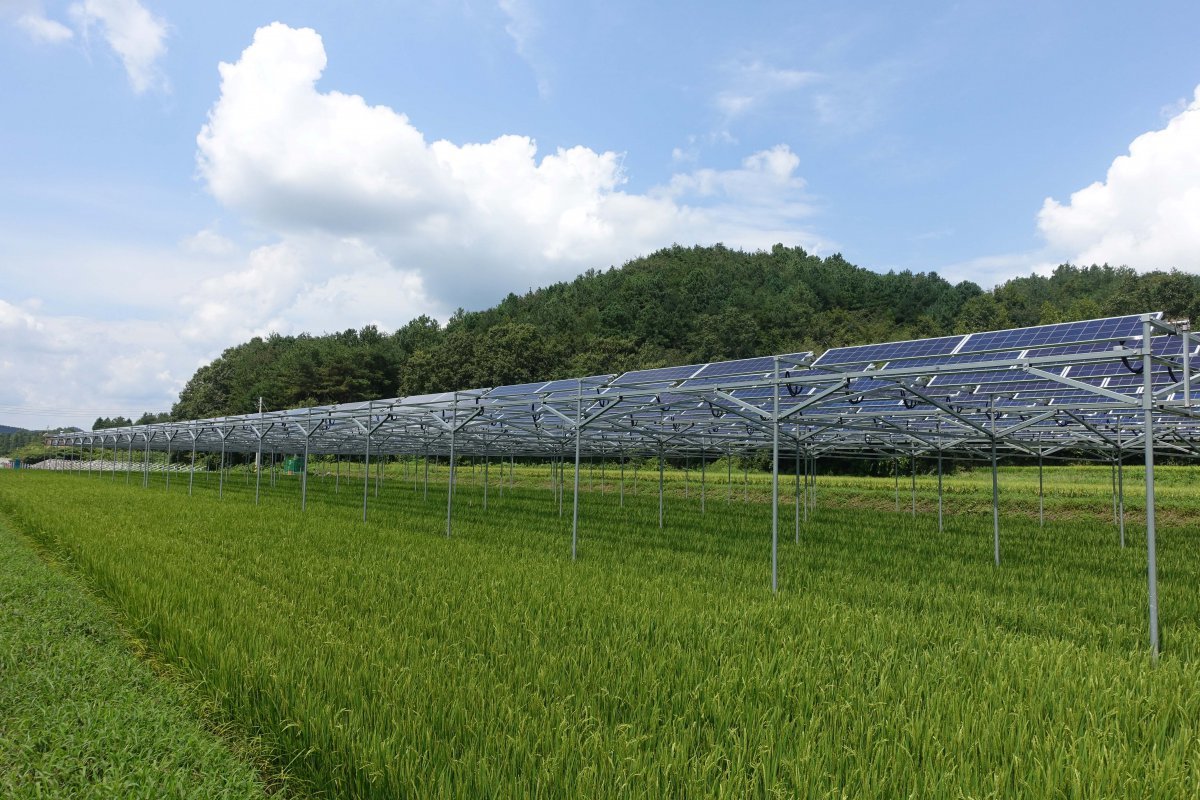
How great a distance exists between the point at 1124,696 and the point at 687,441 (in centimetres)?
1822

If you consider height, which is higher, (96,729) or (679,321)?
(679,321)

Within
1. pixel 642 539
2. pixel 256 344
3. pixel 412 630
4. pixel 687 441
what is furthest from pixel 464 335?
pixel 412 630

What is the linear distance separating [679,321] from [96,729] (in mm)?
72510

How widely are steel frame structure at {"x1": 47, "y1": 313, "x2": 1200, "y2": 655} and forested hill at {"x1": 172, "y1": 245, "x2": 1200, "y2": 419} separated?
41.8 meters

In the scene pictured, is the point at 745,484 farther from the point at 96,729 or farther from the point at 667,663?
the point at 96,729

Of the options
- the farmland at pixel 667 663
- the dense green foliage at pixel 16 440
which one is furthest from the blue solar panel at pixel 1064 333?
the dense green foliage at pixel 16 440

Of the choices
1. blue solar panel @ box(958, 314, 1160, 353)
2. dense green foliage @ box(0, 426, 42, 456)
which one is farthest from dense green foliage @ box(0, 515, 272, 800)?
dense green foliage @ box(0, 426, 42, 456)

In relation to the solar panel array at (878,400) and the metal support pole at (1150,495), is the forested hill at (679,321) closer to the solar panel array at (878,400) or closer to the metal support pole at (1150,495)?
the solar panel array at (878,400)

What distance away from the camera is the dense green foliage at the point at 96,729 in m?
4.54

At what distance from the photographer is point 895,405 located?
58.0ft

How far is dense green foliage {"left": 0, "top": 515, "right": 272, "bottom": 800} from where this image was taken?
4543 millimetres

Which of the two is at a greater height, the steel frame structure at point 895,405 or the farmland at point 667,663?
the steel frame structure at point 895,405

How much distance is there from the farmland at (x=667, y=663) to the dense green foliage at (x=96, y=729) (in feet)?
1.11

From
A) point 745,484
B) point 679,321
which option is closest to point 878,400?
point 745,484
